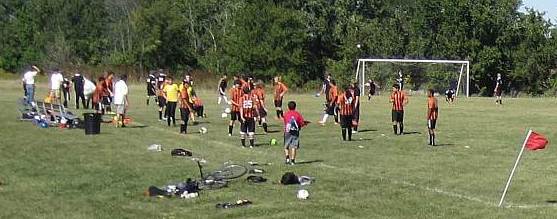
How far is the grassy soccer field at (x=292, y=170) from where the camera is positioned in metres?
13.3

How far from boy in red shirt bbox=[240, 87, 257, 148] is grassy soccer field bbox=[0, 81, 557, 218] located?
23.4 inches

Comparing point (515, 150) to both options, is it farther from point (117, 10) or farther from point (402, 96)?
point (117, 10)

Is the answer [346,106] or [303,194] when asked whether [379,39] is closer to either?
[346,106]

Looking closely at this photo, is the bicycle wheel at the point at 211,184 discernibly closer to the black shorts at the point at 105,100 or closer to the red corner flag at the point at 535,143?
the red corner flag at the point at 535,143

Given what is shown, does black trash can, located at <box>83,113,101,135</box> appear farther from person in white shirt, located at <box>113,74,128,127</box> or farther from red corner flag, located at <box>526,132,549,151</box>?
Result: red corner flag, located at <box>526,132,549,151</box>

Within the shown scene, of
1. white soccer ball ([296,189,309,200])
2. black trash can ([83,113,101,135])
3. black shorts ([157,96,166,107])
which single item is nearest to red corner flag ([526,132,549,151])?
white soccer ball ([296,189,309,200])

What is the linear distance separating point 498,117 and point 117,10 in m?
78.0

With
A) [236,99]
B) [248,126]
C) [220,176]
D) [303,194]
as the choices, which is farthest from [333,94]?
[303,194]

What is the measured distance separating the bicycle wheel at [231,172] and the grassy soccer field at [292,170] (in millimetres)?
254

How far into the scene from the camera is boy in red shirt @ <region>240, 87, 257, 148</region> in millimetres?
22453

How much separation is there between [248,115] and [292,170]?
500cm

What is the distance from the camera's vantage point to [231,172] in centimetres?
1658

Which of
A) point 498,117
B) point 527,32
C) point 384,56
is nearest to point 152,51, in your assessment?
point 384,56

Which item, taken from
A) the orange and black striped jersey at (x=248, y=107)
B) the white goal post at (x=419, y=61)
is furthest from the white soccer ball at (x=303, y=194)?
the white goal post at (x=419, y=61)
